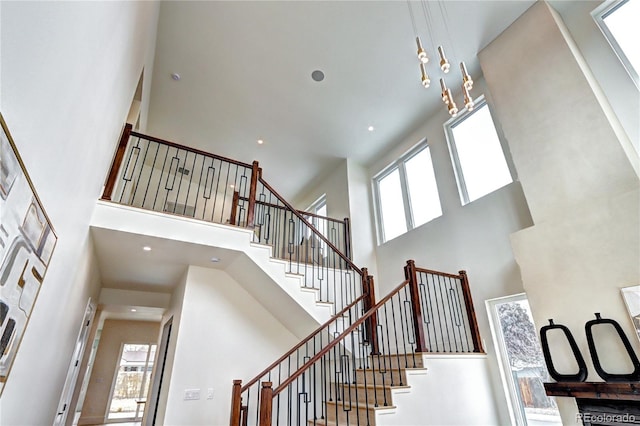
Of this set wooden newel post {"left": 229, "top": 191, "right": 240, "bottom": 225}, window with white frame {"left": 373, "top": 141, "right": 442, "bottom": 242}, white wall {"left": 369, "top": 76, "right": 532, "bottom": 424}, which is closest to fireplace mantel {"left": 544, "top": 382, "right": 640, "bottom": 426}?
white wall {"left": 369, "top": 76, "right": 532, "bottom": 424}

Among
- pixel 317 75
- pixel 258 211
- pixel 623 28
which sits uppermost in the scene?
pixel 317 75

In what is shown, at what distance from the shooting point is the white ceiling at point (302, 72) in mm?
4320

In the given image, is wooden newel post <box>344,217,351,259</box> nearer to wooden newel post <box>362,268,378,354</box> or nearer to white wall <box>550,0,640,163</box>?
wooden newel post <box>362,268,378,354</box>

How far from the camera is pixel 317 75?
5.25 m

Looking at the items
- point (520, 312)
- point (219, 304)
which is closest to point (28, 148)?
Answer: point (219, 304)

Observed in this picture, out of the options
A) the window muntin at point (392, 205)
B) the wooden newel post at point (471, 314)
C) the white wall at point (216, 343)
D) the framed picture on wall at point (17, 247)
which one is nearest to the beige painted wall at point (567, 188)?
the wooden newel post at point (471, 314)

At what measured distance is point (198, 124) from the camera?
6.42 metres

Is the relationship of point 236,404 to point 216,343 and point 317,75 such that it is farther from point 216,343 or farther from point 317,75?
point 317,75

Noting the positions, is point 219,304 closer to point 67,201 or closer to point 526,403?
point 67,201

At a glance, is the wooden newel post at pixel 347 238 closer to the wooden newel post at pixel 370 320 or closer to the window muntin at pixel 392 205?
the window muntin at pixel 392 205

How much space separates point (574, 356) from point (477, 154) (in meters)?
3.04

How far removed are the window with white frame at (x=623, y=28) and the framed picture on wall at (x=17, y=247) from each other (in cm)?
521

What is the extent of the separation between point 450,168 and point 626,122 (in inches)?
86.7

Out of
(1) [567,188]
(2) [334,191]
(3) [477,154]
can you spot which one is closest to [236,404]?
(1) [567,188]
